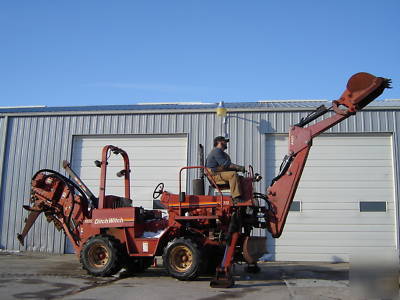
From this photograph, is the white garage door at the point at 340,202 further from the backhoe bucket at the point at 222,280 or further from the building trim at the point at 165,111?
the backhoe bucket at the point at 222,280

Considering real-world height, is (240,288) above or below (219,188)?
below

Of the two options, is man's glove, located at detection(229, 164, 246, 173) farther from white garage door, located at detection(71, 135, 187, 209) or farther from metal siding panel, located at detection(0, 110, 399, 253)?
white garage door, located at detection(71, 135, 187, 209)

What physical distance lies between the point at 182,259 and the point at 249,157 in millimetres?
5848

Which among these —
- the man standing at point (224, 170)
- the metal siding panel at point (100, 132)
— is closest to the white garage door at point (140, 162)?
the metal siding panel at point (100, 132)

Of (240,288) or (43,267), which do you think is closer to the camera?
(240,288)

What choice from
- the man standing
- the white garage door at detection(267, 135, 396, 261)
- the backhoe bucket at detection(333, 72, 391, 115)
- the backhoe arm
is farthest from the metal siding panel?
the backhoe bucket at detection(333, 72, 391, 115)

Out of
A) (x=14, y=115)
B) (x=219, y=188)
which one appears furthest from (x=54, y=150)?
(x=219, y=188)

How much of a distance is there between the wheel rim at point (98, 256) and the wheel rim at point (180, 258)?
1.54 meters

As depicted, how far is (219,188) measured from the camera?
29.4 feet

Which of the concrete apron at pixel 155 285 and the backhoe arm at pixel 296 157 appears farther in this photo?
the backhoe arm at pixel 296 157

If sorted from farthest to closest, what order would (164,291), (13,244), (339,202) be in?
(13,244) < (339,202) < (164,291)

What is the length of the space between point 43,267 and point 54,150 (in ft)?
17.7

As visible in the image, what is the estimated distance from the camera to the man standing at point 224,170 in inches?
337

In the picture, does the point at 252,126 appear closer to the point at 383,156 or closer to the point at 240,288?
the point at 383,156
